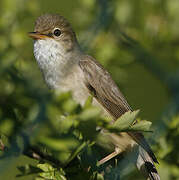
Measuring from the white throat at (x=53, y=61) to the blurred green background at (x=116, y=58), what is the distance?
9 centimetres

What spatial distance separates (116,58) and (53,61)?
46 cm

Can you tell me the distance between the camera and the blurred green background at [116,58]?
159cm

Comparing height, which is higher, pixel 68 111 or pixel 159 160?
pixel 68 111

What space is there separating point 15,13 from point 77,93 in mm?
669

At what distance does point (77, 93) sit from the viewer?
278 centimetres

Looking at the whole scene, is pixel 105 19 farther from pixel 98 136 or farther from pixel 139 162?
pixel 139 162

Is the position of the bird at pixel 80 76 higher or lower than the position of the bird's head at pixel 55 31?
lower

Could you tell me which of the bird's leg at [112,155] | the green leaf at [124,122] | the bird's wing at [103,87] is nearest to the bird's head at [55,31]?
the bird's wing at [103,87]

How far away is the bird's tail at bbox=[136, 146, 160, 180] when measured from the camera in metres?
2.90

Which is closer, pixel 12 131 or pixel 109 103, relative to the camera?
pixel 12 131

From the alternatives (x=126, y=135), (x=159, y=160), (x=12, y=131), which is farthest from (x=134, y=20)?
(x=12, y=131)

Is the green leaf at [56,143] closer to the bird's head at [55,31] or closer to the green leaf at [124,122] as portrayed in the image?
the green leaf at [124,122]

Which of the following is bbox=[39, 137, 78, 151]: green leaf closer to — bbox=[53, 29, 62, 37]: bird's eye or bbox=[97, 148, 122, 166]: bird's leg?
bbox=[97, 148, 122, 166]: bird's leg

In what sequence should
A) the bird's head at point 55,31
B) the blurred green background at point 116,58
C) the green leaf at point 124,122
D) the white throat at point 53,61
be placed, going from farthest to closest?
the bird's head at point 55,31 → the white throat at point 53,61 → the green leaf at point 124,122 → the blurred green background at point 116,58
